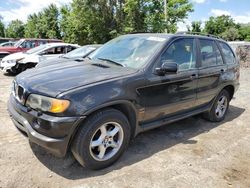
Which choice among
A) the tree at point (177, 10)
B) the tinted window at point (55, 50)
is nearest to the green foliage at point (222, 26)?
the tree at point (177, 10)

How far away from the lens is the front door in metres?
3.71

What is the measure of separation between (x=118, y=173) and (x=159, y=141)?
1.25 metres

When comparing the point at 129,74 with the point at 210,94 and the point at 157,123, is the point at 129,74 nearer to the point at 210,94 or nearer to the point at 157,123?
the point at 157,123

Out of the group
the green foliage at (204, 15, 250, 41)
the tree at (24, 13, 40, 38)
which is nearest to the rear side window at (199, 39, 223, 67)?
the tree at (24, 13, 40, 38)

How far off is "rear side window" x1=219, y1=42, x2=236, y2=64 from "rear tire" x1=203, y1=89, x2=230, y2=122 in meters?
0.63

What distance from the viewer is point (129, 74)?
11.5 ft

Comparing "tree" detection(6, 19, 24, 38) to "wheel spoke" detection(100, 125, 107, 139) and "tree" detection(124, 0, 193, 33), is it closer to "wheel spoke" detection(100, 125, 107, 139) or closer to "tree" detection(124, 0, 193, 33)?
"tree" detection(124, 0, 193, 33)

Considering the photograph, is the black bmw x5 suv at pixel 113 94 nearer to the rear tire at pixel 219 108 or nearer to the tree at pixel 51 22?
the rear tire at pixel 219 108

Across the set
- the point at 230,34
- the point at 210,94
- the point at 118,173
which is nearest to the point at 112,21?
the point at 210,94

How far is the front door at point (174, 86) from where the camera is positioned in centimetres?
371

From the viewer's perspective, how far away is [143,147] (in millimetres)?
4090

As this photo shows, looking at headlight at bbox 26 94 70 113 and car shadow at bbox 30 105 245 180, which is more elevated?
headlight at bbox 26 94 70 113

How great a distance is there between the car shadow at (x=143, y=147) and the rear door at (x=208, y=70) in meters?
0.59

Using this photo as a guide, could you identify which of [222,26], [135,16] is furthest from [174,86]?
[222,26]
